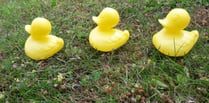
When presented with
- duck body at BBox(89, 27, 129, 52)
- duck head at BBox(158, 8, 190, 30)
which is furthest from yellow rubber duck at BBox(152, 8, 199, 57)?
A: duck body at BBox(89, 27, 129, 52)

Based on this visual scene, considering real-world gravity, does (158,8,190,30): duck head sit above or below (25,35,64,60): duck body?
above

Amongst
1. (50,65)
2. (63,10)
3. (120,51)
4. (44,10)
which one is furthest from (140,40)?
(44,10)

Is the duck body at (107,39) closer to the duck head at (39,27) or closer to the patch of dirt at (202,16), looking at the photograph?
the duck head at (39,27)

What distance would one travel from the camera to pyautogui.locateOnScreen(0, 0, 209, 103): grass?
6.19 ft

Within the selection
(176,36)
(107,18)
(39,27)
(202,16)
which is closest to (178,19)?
(176,36)

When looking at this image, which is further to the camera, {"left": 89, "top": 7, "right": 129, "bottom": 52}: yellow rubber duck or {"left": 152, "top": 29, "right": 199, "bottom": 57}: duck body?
{"left": 89, "top": 7, "right": 129, "bottom": 52}: yellow rubber duck

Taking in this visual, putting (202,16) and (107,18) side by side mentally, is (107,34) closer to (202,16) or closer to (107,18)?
(107,18)

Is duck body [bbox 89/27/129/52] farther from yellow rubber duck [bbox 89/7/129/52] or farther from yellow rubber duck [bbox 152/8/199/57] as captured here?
yellow rubber duck [bbox 152/8/199/57]

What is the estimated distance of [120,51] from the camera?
2.34 metres

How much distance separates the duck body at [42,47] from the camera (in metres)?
2.23

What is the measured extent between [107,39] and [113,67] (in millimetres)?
264

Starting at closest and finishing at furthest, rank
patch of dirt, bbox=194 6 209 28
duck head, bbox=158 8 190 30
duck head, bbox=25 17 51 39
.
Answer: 1. duck head, bbox=158 8 190 30
2. duck head, bbox=25 17 51 39
3. patch of dirt, bbox=194 6 209 28

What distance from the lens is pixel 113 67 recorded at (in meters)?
2.17

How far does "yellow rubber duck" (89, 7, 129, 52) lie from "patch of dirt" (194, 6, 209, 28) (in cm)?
91
